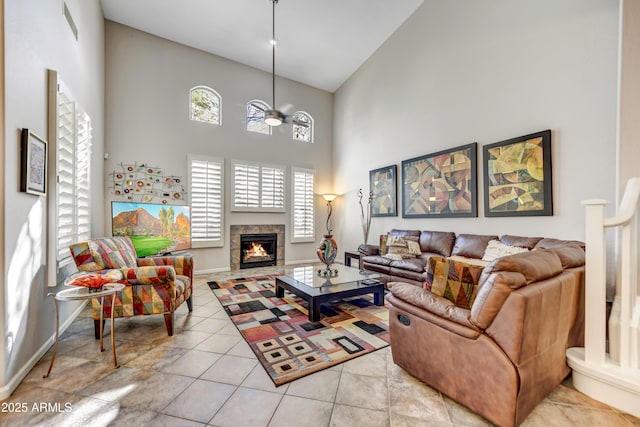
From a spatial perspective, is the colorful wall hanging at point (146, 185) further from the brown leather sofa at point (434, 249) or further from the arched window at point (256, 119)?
the brown leather sofa at point (434, 249)

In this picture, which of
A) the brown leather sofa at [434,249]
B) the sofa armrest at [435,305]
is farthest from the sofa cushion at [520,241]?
the sofa armrest at [435,305]

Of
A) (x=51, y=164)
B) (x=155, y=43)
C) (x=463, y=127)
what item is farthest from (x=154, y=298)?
(x=155, y=43)

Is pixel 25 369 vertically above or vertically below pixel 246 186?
below

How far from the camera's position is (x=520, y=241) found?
317cm

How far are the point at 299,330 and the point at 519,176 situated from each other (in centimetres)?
331

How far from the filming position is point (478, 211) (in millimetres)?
3826

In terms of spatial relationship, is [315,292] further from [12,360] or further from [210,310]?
[12,360]

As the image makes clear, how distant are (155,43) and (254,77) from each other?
1.93m

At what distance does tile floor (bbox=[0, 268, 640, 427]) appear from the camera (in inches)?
60.0

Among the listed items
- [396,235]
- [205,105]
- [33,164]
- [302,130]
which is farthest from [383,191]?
[33,164]

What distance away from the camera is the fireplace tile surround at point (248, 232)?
5.68 meters

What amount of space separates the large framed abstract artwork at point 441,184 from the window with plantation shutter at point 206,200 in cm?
376

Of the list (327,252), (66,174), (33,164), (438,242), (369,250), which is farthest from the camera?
(369,250)

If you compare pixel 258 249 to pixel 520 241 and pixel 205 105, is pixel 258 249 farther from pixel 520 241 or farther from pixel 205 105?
pixel 520 241
